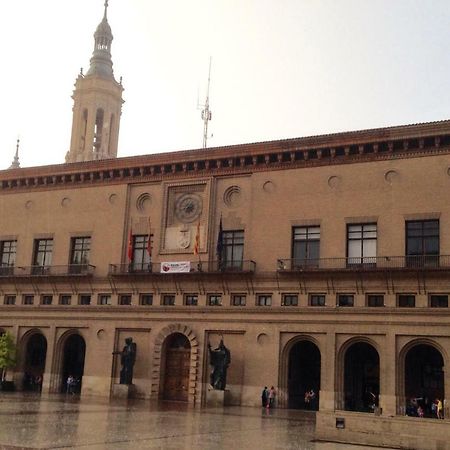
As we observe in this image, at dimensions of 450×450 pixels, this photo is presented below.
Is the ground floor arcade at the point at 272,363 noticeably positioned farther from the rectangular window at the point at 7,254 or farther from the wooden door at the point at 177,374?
the rectangular window at the point at 7,254

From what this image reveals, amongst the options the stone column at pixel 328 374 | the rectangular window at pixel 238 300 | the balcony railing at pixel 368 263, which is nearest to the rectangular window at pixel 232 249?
the rectangular window at pixel 238 300

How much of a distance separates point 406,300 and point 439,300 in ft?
5.74

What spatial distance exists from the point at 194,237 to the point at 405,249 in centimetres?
1361

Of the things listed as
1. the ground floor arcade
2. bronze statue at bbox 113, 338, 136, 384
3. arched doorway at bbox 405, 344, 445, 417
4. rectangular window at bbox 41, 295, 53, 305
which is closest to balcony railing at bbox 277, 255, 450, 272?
the ground floor arcade

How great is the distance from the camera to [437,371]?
40.5 metres

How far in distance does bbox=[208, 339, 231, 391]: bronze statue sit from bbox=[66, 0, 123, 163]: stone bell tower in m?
49.3

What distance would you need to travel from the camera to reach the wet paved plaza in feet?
67.6

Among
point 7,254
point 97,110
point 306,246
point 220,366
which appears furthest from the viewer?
point 97,110

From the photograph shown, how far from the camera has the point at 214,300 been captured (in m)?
44.1

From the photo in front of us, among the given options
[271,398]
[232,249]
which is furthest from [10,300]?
[271,398]

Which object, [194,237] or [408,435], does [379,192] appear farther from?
[408,435]

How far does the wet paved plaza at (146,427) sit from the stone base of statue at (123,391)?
5886mm

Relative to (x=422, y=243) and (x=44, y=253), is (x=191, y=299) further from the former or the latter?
(x=422, y=243)

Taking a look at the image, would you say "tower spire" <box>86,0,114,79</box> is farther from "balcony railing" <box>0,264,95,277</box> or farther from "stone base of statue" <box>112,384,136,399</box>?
"stone base of statue" <box>112,384,136,399</box>
